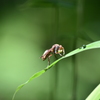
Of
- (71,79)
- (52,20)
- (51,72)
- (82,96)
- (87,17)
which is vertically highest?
(52,20)

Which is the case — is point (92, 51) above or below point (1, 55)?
below

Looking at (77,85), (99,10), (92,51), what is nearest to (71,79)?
(77,85)

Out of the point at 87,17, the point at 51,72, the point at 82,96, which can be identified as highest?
the point at 87,17

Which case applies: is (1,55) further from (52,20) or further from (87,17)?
(87,17)

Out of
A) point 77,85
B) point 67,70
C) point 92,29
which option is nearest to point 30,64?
point 67,70

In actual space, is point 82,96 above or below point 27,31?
below

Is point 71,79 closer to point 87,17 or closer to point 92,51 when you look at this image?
point 92,51
